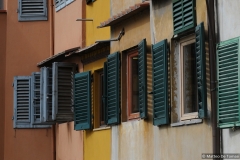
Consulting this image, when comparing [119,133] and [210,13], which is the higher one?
[210,13]

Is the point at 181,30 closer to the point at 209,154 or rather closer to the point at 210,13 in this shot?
the point at 210,13

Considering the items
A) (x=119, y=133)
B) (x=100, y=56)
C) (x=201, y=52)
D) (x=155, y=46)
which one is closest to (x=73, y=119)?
(x=100, y=56)

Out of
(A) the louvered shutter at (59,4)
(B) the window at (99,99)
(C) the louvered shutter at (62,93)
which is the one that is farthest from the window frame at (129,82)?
(A) the louvered shutter at (59,4)

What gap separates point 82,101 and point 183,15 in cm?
540

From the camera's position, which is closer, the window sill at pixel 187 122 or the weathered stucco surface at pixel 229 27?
the weathered stucco surface at pixel 229 27

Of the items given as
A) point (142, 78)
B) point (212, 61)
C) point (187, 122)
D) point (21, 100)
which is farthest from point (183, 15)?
point (21, 100)

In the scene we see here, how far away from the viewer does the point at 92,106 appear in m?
16.6

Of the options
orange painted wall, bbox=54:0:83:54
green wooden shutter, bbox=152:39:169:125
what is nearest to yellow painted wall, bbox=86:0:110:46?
orange painted wall, bbox=54:0:83:54

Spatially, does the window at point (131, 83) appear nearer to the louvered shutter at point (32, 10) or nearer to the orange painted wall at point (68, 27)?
the orange painted wall at point (68, 27)

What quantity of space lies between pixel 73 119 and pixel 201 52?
7267 millimetres

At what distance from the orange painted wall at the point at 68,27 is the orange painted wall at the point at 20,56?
778 millimetres

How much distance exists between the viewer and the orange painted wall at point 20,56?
20.1 meters

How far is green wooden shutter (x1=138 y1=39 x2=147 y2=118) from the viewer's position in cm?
1334

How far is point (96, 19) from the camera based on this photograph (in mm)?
16906
